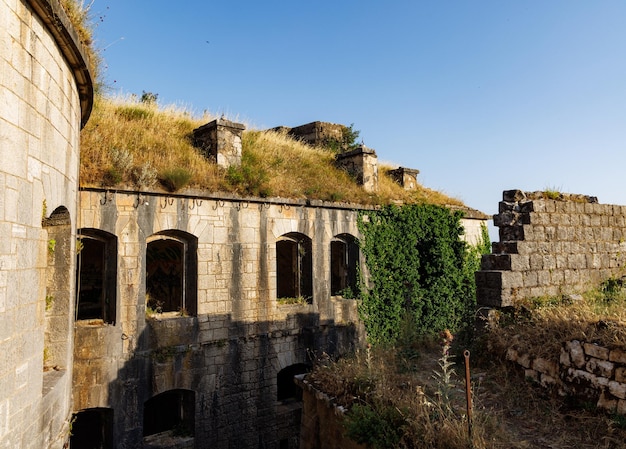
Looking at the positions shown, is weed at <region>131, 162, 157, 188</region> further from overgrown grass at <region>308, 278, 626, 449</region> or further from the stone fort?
overgrown grass at <region>308, 278, 626, 449</region>

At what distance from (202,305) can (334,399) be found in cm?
412

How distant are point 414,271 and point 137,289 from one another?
775 centimetres

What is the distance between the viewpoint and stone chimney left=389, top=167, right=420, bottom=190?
14466mm

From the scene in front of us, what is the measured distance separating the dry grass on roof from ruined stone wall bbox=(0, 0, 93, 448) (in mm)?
3028

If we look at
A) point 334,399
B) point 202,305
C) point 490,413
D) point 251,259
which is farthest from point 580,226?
point 202,305

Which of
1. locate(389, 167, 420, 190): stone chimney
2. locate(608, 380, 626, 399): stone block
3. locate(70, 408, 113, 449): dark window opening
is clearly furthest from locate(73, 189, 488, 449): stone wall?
locate(608, 380, 626, 399): stone block

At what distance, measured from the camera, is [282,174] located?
1142 cm

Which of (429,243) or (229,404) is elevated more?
(429,243)

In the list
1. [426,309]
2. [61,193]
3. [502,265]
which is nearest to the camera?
[61,193]

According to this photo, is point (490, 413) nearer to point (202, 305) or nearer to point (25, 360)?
point (25, 360)

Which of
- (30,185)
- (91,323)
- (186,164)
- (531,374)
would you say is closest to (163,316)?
(91,323)

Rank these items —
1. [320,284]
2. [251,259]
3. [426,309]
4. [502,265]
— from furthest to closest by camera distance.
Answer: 1. [426,309]
2. [320,284]
3. [251,259]
4. [502,265]

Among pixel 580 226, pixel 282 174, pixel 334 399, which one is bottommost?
pixel 334 399

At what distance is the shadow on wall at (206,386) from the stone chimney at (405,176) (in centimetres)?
602
